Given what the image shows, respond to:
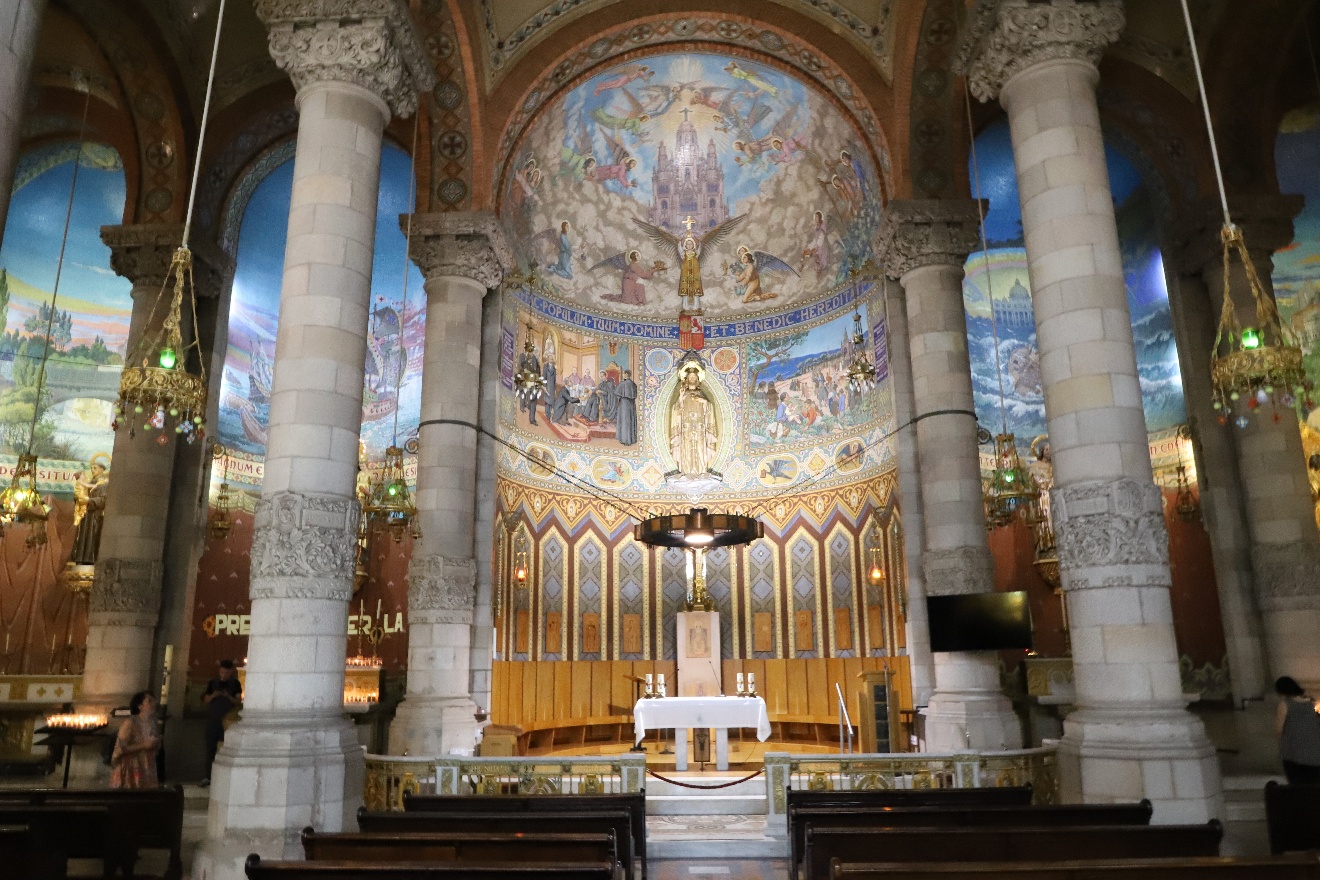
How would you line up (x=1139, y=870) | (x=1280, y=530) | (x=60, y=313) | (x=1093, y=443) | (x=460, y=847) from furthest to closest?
(x=60, y=313) < (x=1280, y=530) < (x=1093, y=443) < (x=460, y=847) < (x=1139, y=870)

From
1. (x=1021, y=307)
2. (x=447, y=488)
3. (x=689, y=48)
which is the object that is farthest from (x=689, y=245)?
(x=447, y=488)

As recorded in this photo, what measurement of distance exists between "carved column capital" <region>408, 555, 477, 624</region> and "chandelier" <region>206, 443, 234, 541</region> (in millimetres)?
5821

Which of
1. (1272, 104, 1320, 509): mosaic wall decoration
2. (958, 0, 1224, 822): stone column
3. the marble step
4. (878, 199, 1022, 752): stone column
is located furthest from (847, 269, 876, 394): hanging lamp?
the marble step

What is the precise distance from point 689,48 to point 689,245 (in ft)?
16.0

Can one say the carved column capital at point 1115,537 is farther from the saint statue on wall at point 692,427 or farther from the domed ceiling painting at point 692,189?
the saint statue on wall at point 692,427

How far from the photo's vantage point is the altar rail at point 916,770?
9.15m

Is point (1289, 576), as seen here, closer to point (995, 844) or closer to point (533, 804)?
point (995, 844)

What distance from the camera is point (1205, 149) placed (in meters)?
15.1

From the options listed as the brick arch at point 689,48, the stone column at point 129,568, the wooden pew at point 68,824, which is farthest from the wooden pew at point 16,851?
the brick arch at point 689,48

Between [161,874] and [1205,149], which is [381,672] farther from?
[1205,149]

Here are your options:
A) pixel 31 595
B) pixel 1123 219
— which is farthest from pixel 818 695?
pixel 31 595

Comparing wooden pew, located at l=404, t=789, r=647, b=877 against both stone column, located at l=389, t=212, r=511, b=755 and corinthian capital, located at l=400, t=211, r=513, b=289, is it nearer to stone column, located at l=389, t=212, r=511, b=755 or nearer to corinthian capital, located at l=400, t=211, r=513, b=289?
stone column, located at l=389, t=212, r=511, b=755

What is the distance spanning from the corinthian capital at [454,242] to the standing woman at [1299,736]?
12.1 metres

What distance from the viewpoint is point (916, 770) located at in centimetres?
959
